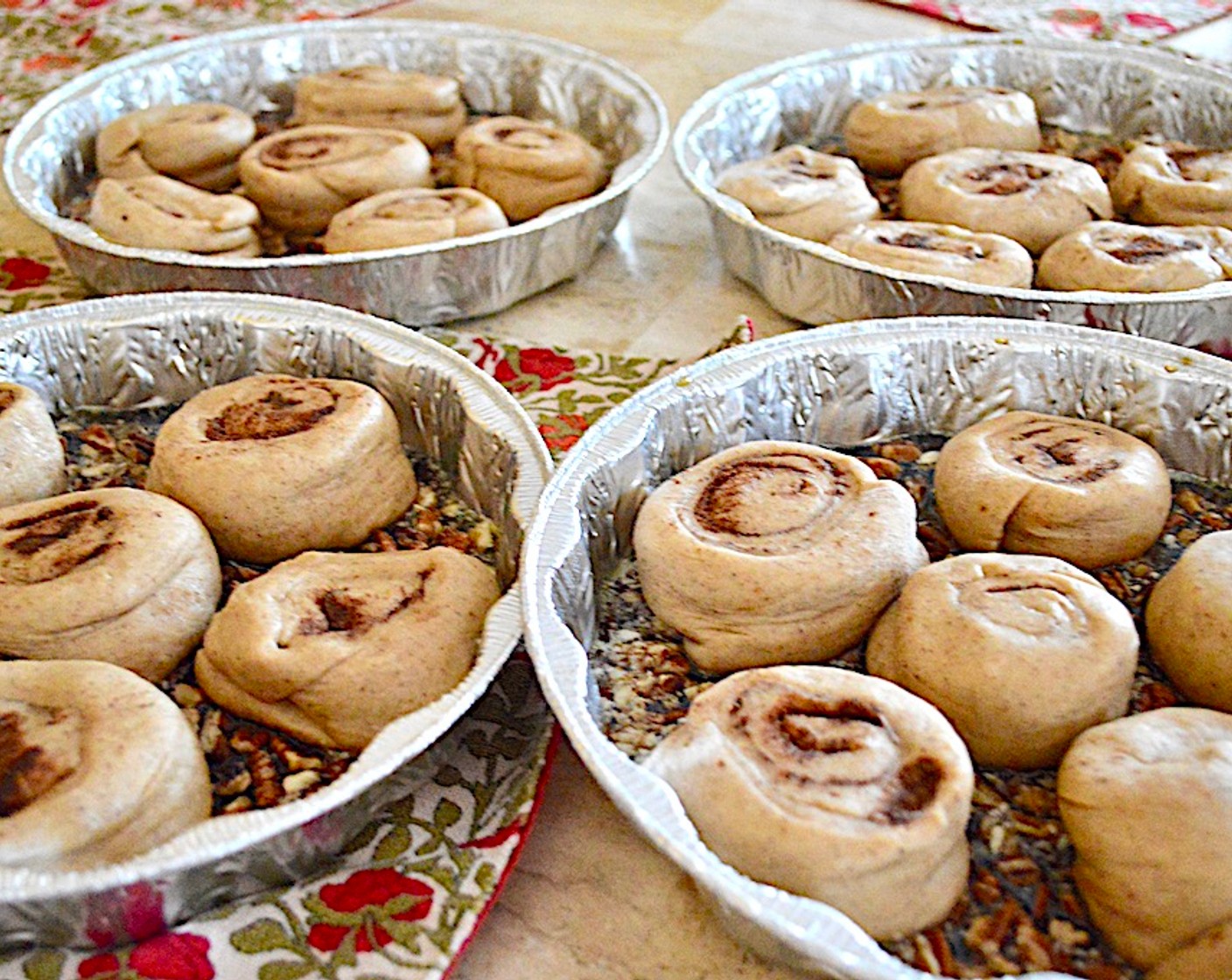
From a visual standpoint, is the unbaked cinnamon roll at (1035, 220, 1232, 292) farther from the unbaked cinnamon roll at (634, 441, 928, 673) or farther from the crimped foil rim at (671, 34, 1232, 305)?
the unbaked cinnamon roll at (634, 441, 928, 673)

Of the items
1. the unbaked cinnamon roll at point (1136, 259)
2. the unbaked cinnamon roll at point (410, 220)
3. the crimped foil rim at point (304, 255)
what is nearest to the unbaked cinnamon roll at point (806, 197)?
the crimped foil rim at point (304, 255)

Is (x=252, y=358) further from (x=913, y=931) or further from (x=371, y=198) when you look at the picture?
(x=913, y=931)

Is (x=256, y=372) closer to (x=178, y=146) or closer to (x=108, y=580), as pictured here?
(x=108, y=580)

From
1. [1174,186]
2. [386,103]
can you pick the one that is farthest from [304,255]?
[1174,186]

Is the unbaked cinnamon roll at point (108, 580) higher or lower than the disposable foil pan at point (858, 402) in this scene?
lower

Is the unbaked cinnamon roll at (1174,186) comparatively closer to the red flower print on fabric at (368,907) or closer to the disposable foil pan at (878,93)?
the disposable foil pan at (878,93)

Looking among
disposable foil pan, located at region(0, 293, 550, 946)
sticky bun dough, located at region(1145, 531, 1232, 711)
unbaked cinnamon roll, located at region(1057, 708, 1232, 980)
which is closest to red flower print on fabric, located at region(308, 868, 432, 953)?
disposable foil pan, located at region(0, 293, 550, 946)
